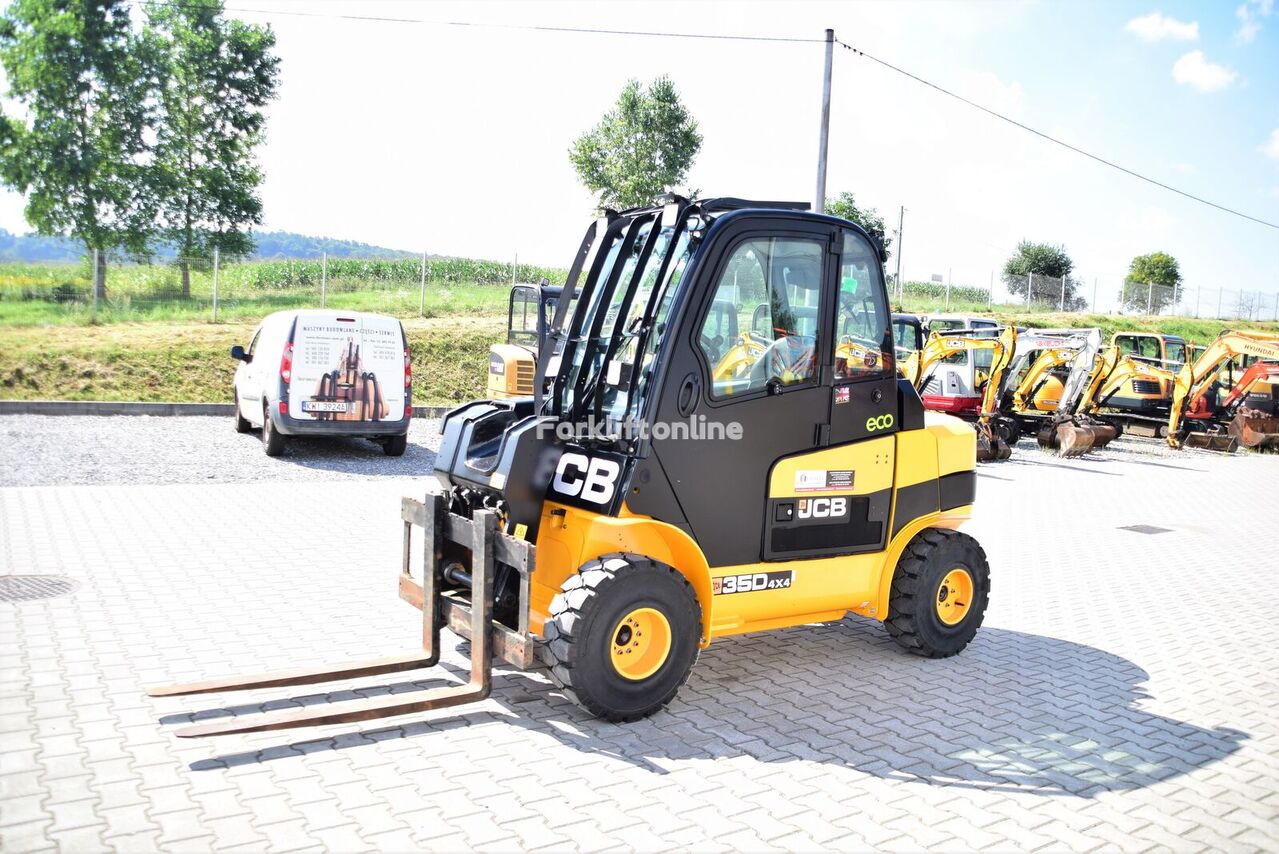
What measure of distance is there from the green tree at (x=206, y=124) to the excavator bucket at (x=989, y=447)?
26.7 meters

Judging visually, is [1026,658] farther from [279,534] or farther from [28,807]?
[279,534]

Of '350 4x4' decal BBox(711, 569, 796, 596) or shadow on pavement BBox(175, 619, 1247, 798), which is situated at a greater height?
'350 4x4' decal BBox(711, 569, 796, 596)

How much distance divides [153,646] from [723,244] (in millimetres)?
4140

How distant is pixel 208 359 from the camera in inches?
819

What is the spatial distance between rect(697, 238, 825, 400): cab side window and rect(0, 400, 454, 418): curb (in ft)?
48.5

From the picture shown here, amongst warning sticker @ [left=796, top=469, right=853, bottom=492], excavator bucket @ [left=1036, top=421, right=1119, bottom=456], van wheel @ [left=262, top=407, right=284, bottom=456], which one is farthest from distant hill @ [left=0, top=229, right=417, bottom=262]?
warning sticker @ [left=796, top=469, right=853, bottom=492]

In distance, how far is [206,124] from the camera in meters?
35.2

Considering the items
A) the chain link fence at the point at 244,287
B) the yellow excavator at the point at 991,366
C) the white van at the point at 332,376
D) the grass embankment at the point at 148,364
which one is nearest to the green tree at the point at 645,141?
the chain link fence at the point at 244,287

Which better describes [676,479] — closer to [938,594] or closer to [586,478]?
[586,478]

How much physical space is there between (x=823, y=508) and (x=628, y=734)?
177cm

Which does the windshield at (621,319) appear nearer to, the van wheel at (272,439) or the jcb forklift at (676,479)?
the jcb forklift at (676,479)

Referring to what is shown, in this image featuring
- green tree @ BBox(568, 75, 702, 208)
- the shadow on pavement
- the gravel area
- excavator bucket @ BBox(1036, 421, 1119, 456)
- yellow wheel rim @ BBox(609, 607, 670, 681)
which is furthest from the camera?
green tree @ BBox(568, 75, 702, 208)

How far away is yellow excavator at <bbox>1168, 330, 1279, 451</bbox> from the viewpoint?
848 inches

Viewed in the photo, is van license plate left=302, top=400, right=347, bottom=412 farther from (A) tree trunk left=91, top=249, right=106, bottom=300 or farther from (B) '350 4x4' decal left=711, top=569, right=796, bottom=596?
(A) tree trunk left=91, top=249, right=106, bottom=300
